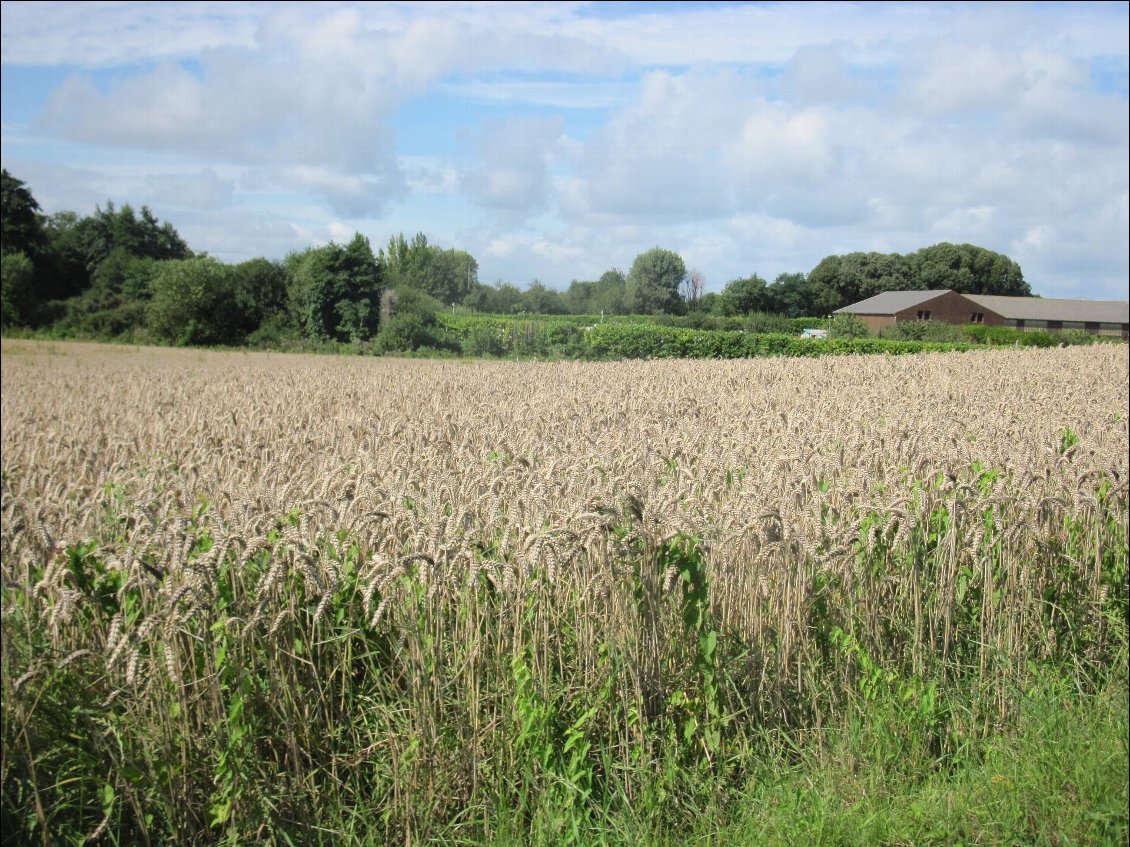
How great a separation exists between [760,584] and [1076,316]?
6870 cm

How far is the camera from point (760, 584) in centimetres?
452

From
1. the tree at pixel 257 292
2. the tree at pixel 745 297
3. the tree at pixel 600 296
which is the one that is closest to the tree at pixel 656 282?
the tree at pixel 600 296

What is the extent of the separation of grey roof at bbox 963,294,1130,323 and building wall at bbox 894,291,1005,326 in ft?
2.25

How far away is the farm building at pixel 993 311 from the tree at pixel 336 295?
76.1 feet

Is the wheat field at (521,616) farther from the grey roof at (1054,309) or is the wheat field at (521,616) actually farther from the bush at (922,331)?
the grey roof at (1054,309)

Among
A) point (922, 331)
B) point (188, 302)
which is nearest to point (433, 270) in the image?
point (188, 302)

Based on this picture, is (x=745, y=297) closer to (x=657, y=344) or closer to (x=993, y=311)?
(x=657, y=344)

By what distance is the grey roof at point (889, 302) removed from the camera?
45.8 metres

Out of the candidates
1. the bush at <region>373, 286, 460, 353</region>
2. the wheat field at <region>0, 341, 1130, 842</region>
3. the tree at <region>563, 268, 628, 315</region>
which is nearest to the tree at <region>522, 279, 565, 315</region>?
the tree at <region>563, 268, 628, 315</region>

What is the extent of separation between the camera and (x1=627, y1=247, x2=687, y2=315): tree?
55094 mm

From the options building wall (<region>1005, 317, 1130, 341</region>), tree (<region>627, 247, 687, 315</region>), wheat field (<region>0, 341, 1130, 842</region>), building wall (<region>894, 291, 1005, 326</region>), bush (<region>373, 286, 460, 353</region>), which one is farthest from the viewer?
building wall (<region>1005, 317, 1130, 341</region>)

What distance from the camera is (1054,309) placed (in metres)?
64.0

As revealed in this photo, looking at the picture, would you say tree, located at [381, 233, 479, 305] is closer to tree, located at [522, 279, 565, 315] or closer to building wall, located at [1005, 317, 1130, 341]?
tree, located at [522, 279, 565, 315]

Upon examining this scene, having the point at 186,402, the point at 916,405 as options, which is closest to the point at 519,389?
the point at 186,402
